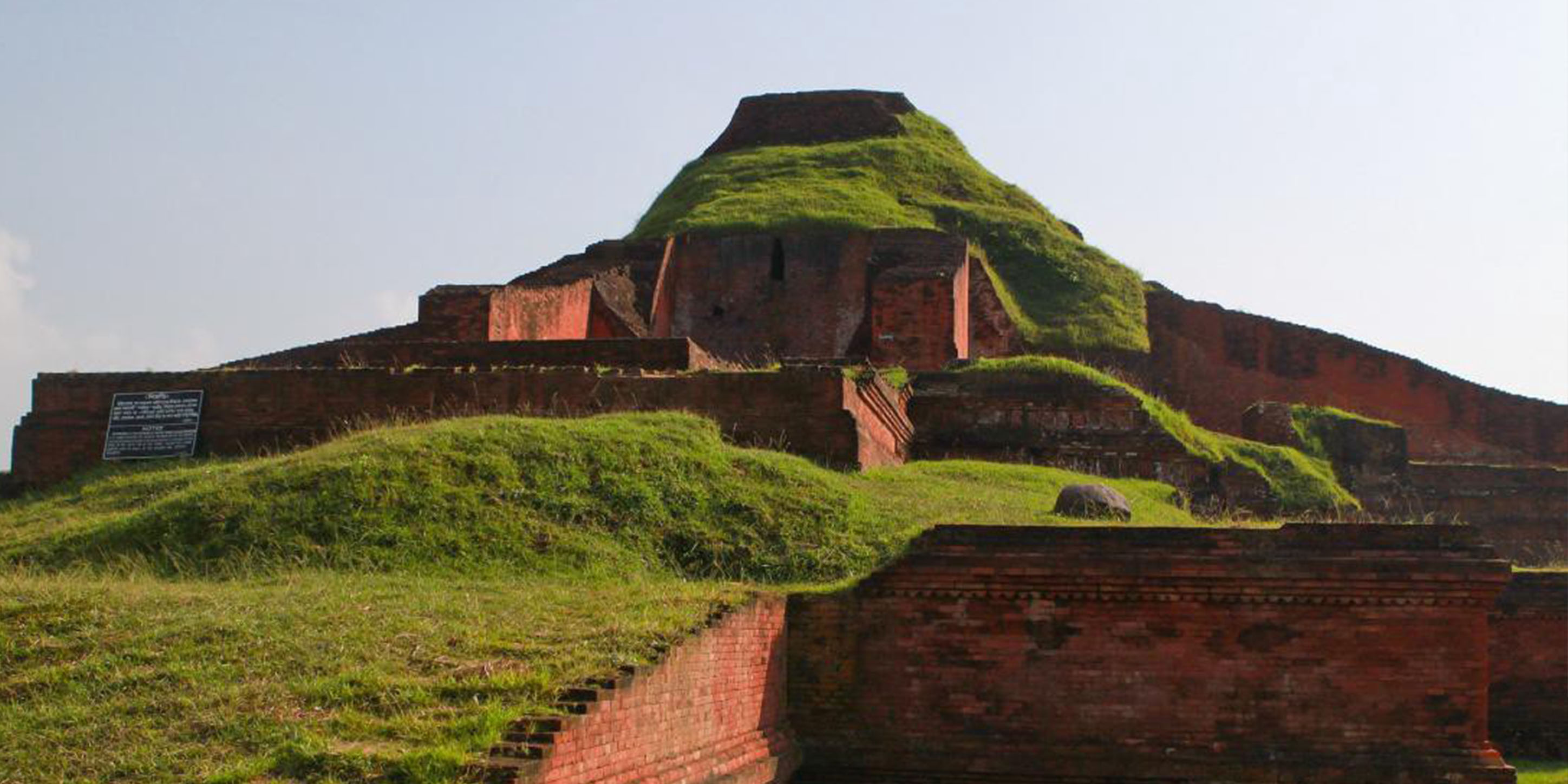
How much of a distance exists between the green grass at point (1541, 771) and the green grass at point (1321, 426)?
7002 millimetres

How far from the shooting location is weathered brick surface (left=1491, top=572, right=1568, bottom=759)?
1201cm

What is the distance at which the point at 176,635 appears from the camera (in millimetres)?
7477

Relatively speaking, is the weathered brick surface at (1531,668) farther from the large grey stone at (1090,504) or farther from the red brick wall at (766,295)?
the red brick wall at (766,295)

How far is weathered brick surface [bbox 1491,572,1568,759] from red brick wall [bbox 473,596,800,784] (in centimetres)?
573

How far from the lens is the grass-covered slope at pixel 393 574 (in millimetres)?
6418

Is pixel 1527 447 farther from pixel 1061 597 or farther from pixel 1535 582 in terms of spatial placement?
pixel 1061 597

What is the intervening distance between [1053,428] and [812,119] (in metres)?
12.8

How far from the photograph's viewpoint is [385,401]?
42.8 ft

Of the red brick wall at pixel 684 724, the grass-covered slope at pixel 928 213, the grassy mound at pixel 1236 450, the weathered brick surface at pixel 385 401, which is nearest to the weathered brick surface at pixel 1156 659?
the red brick wall at pixel 684 724

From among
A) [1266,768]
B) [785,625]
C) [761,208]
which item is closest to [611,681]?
[785,625]

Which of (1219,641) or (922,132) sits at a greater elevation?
(922,132)

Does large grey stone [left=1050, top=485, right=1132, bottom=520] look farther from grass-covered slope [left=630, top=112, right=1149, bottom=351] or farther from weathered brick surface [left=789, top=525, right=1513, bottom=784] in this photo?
grass-covered slope [left=630, top=112, right=1149, bottom=351]

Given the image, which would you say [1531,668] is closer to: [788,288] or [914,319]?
[914,319]

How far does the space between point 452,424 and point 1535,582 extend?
24.1ft
